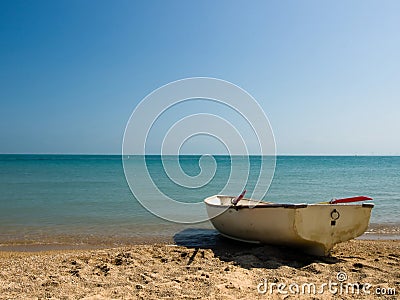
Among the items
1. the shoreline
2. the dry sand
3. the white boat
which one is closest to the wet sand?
the dry sand

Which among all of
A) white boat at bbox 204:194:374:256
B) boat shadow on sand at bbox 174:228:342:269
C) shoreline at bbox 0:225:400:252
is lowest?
shoreline at bbox 0:225:400:252

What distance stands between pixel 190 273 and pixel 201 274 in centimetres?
20

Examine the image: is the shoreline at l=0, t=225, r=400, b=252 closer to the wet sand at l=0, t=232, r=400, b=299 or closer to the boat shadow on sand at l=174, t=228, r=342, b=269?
the boat shadow on sand at l=174, t=228, r=342, b=269

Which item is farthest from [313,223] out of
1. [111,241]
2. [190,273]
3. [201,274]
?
[111,241]

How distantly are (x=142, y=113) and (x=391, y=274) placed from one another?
5261 mm

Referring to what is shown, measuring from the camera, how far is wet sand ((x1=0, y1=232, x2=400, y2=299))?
15.0 feet

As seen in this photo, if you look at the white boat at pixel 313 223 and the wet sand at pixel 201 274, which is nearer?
the wet sand at pixel 201 274

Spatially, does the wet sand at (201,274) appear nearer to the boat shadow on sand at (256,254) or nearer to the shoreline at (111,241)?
the boat shadow on sand at (256,254)

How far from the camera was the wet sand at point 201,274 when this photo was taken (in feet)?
15.0

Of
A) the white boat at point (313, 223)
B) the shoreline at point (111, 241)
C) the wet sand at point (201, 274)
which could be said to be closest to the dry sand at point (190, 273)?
the wet sand at point (201, 274)

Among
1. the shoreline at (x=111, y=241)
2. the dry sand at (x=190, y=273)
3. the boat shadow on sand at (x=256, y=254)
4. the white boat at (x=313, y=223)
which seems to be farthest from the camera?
the shoreline at (x=111, y=241)

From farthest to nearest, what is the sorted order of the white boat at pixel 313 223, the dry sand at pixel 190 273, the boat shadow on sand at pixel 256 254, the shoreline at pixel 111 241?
the shoreline at pixel 111 241, the white boat at pixel 313 223, the boat shadow on sand at pixel 256 254, the dry sand at pixel 190 273

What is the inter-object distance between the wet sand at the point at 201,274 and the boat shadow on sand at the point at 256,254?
0.02 meters

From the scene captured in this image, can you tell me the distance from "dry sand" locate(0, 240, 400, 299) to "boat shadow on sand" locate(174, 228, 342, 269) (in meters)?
0.02
